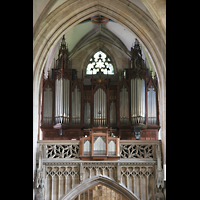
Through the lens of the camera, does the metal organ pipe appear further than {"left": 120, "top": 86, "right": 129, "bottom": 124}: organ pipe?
Yes

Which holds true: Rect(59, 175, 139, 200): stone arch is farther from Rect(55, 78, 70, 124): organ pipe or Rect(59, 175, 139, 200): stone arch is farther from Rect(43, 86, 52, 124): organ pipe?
Rect(43, 86, 52, 124): organ pipe

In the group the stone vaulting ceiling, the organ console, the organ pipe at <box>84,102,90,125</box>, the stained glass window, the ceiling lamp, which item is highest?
the ceiling lamp

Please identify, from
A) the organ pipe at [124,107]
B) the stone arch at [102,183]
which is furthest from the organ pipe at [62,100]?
the stone arch at [102,183]

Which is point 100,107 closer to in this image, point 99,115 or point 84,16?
point 99,115

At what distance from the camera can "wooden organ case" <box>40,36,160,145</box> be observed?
14.3 meters

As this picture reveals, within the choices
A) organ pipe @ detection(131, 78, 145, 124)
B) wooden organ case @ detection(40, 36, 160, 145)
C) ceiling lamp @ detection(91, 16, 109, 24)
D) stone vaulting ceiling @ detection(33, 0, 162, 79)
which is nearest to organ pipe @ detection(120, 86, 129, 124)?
wooden organ case @ detection(40, 36, 160, 145)

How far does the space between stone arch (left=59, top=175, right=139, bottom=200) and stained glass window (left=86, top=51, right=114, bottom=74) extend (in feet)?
21.3

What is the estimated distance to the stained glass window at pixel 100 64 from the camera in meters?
17.2

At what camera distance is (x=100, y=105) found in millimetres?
14828

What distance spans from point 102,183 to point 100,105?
3721mm

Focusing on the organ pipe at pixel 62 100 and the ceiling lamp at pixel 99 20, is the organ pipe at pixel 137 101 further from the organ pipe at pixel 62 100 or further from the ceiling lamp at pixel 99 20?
the ceiling lamp at pixel 99 20

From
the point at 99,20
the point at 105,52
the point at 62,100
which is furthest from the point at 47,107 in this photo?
the point at 105,52

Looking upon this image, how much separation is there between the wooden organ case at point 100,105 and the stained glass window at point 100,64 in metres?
2.19
